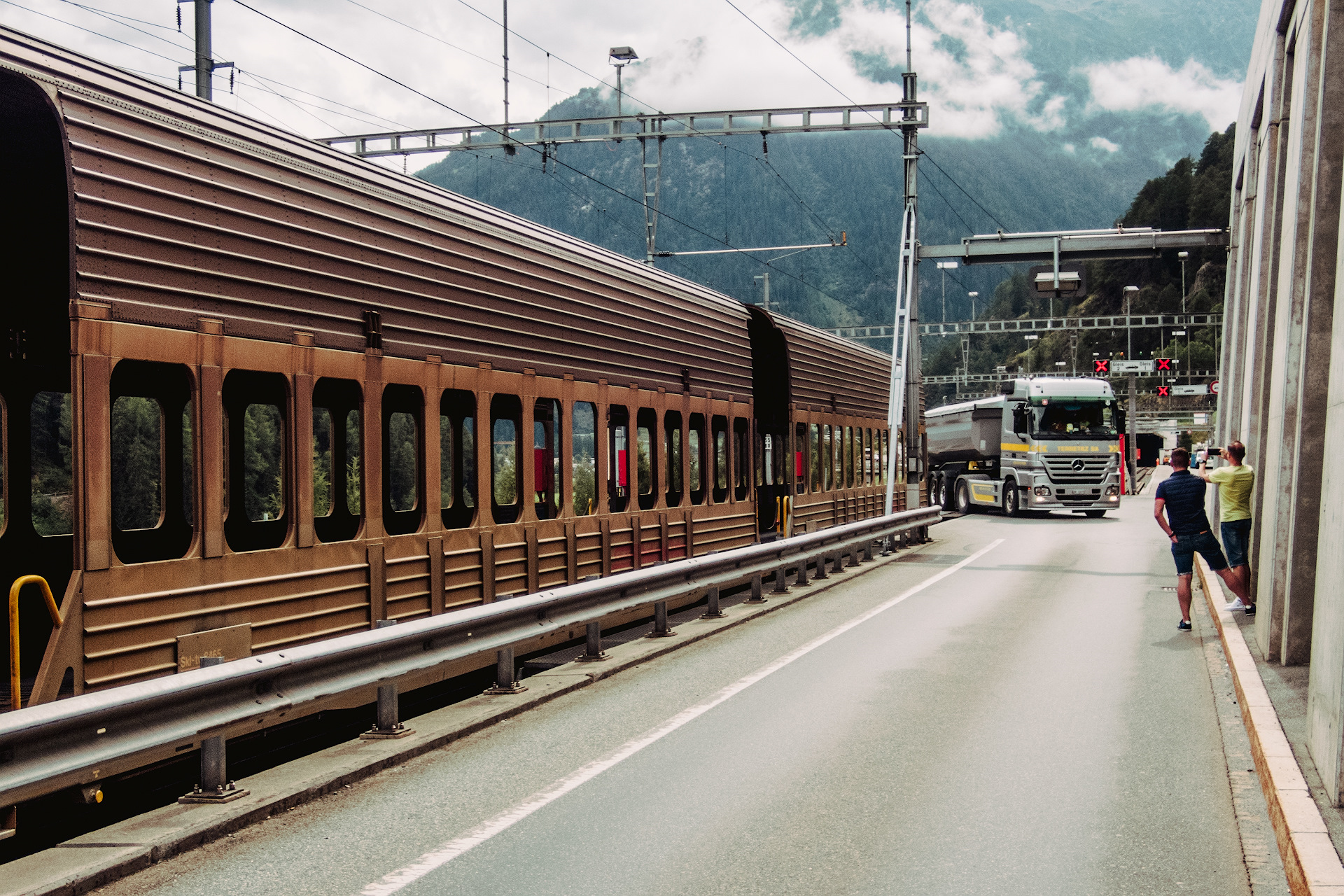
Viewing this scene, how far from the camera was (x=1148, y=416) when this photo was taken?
91.2 m

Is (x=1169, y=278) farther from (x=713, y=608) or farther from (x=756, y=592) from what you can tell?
(x=713, y=608)

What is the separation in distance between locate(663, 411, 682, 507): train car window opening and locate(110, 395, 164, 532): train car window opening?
25.4ft

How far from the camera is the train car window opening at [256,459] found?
7.45m

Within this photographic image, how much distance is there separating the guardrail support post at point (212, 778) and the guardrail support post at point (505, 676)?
10.4 feet

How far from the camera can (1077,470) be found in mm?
34906

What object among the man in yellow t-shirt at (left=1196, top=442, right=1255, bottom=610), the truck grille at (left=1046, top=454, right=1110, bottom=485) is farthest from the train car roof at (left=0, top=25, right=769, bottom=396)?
the truck grille at (left=1046, top=454, right=1110, bottom=485)

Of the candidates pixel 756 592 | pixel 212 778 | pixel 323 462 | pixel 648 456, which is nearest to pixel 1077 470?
pixel 756 592

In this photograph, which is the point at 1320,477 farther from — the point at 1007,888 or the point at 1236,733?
the point at 1007,888

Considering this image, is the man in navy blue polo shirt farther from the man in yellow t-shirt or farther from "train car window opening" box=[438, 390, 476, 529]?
"train car window opening" box=[438, 390, 476, 529]

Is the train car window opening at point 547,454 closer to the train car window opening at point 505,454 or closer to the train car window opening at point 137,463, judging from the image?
the train car window opening at point 505,454

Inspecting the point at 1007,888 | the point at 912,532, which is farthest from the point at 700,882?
the point at 912,532

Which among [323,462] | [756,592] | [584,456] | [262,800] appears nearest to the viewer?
[262,800]

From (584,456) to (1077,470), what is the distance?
2528 cm

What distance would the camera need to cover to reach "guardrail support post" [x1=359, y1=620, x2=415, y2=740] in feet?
25.2
